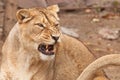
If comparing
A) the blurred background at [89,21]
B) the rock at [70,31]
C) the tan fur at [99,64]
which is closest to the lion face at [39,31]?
the tan fur at [99,64]

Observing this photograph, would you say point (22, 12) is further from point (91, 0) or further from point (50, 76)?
point (91, 0)

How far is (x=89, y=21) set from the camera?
10969mm

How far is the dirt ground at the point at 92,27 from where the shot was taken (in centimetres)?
965

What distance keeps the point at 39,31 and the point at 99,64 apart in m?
0.66

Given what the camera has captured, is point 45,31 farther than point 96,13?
No

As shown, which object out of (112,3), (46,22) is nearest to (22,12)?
(46,22)

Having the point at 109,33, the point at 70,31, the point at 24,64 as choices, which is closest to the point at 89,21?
the point at 109,33

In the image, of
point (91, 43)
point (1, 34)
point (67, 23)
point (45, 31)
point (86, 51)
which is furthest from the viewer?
point (67, 23)

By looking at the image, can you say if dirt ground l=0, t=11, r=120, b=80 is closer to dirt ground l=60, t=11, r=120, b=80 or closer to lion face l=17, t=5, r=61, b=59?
dirt ground l=60, t=11, r=120, b=80

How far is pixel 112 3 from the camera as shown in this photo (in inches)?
446

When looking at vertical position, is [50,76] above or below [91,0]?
above

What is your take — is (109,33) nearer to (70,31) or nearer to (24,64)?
(70,31)

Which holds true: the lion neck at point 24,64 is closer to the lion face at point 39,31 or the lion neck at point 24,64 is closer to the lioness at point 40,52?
the lioness at point 40,52

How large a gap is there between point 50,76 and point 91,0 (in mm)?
5292
